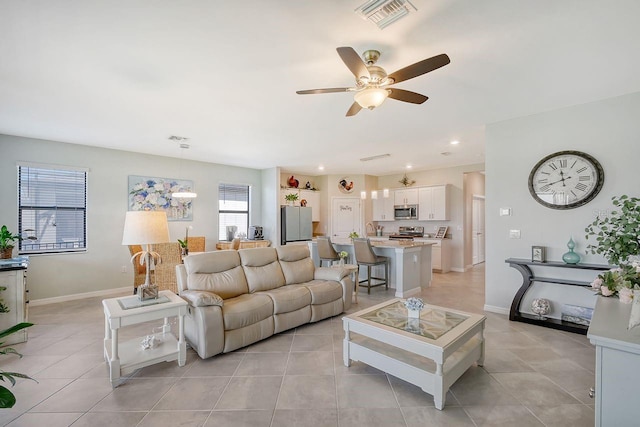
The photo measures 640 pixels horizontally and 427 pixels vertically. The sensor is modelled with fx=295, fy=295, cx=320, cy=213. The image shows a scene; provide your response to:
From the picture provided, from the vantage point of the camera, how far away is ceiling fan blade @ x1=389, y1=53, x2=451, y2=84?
6.05 feet

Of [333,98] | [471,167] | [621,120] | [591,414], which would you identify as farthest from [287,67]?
[471,167]

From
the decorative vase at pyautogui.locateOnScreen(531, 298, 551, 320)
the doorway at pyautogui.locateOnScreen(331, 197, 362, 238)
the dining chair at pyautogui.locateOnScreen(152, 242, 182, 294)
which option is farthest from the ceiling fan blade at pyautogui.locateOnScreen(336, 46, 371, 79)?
the doorway at pyautogui.locateOnScreen(331, 197, 362, 238)

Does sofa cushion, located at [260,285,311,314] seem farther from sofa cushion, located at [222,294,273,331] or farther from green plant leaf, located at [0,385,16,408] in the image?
green plant leaf, located at [0,385,16,408]

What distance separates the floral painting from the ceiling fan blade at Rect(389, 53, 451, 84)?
521cm

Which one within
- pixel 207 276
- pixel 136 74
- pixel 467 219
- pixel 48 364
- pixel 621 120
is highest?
pixel 136 74

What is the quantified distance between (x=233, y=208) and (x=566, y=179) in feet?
20.3

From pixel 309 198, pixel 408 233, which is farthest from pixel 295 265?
pixel 408 233

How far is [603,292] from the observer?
206 cm

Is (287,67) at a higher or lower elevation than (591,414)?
higher

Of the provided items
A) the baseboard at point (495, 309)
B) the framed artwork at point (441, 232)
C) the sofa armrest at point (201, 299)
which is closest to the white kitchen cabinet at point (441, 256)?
the framed artwork at point (441, 232)

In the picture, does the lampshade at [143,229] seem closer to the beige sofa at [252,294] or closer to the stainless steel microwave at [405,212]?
the beige sofa at [252,294]

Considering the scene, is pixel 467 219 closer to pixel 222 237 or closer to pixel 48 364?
pixel 222 237

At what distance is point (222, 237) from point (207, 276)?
3782 mm

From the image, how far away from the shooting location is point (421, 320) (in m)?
2.58
